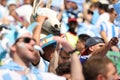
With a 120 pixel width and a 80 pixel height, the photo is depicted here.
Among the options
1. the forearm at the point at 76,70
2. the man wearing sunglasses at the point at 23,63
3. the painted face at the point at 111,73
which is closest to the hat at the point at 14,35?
the man wearing sunglasses at the point at 23,63

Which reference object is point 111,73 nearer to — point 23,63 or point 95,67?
point 95,67

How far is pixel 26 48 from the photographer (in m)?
5.02

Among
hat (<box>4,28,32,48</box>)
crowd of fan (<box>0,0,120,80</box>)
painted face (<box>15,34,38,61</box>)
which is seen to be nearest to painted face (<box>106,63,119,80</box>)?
crowd of fan (<box>0,0,120,80</box>)

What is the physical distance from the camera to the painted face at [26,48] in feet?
16.3

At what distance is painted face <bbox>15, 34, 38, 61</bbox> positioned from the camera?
497cm

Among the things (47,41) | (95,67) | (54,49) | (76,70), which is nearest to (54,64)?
(54,49)

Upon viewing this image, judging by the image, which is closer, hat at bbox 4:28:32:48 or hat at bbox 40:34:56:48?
hat at bbox 4:28:32:48

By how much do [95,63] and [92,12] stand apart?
21.3ft

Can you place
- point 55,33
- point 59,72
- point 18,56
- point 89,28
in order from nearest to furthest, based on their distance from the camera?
point 18,56 < point 59,72 < point 55,33 < point 89,28

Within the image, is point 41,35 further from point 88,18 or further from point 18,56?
point 88,18

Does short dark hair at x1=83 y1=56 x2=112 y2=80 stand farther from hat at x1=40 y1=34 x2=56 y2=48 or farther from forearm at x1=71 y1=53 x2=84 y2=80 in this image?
hat at x1=40 y1=34 x2=56 y2=48

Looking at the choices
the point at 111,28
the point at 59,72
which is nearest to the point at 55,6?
the point at 111,28

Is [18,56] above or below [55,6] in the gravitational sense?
below

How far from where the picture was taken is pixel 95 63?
4680 millimetres
